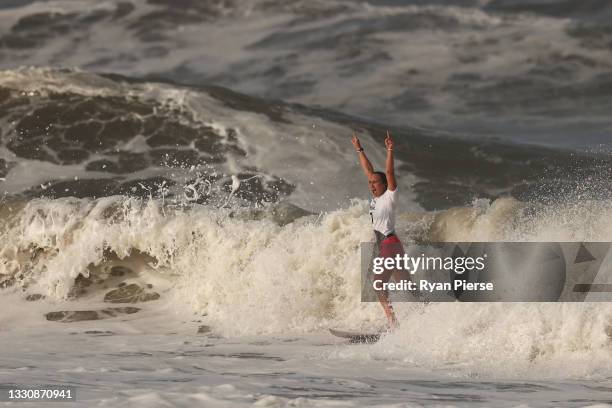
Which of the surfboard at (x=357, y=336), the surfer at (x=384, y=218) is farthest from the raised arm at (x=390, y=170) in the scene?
the surfboard at (x=357, y=336)

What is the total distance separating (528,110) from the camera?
24.0 metres

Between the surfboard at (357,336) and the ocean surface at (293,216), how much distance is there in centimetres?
11

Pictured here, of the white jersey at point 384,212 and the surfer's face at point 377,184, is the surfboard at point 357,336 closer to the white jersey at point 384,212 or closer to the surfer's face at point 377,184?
the white jersey at point 384,212

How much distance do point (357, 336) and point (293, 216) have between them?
2811mm

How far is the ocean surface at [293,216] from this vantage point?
7.98 meters

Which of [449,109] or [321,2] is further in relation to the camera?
[321,2]

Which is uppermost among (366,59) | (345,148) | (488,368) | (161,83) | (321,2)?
(321,2)

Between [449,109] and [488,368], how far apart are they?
1695 cm

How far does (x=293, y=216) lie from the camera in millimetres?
11898

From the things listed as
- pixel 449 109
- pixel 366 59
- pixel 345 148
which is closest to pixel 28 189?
pixel 345 148

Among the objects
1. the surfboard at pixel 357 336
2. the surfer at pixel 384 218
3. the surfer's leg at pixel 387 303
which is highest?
the surfer at pixel 384 218

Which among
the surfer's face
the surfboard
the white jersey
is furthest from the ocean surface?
the surfer's face

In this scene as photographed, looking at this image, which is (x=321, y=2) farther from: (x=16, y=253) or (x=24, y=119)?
(x=16, y=253)

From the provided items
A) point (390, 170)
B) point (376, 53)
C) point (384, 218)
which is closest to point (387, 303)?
point (384, 218)
